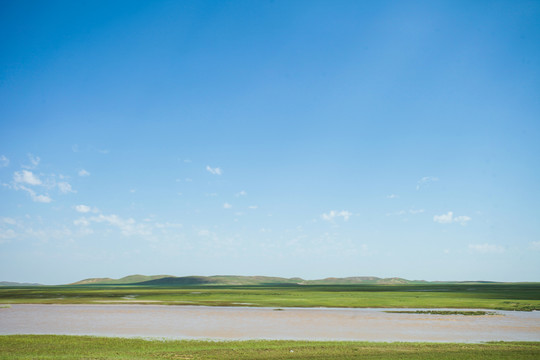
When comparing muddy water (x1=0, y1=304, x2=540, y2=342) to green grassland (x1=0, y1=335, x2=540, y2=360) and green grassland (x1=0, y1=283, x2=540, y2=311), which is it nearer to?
green grassland (x1=0, y1=335, x2=540, y2=360)

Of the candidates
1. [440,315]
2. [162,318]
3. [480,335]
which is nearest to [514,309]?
[440,315]

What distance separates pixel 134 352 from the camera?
26625mm

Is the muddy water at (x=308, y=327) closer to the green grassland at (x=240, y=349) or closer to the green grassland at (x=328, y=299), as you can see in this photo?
the green grassland at (x=240, y=349)

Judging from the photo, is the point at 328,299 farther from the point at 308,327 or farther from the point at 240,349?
the point at 240,349

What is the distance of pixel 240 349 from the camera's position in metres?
27.5

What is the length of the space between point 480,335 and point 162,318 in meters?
35.7

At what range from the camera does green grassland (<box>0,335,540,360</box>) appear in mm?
24891

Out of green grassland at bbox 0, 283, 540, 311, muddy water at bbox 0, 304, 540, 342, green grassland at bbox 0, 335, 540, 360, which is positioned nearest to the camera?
green grassland at bbox 0, 335, 540, 360

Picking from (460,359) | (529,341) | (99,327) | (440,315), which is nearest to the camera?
(460,359)

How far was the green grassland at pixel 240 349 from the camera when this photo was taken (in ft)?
81.7

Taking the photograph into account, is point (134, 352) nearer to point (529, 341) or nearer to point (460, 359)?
point (460, 359)

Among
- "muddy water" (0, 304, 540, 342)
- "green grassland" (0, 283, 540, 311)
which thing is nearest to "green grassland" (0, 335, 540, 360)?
"muddy water" (0, 304, 540, 342)

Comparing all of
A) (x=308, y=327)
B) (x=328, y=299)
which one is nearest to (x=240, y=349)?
(x=308, y=327)

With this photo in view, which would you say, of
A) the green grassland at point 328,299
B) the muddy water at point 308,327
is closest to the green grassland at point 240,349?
the muddy water at point 308,327
